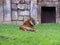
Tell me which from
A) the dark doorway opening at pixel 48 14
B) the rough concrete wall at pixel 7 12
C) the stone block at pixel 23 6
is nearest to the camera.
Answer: the rough concrete wall at pixel 7 12

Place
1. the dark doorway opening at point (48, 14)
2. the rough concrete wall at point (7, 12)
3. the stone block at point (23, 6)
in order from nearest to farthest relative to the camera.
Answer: the rough concrete wall at point (7, 12), the stone block at point (23, 6), the dark doorway opening at point (48, 14)

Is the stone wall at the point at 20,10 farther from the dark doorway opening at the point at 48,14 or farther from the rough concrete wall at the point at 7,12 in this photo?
the dark doorway opening at the point at 48,14

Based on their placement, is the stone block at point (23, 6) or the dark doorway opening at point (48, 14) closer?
the stone block at point (23, 6)

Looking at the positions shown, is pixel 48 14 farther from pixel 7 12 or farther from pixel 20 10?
pixel 7 12

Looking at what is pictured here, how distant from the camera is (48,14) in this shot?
16812 mm

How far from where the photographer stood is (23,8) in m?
16.0

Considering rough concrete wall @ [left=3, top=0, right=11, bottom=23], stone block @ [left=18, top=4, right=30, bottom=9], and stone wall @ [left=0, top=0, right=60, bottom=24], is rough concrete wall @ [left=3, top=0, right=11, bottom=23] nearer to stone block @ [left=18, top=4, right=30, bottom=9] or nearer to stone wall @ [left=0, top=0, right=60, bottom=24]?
stone wall @ [left=0, top=0, right=60, bottom=24]

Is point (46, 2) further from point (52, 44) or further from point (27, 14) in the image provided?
point (52, 44)

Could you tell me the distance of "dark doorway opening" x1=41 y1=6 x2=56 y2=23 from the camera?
1664cm

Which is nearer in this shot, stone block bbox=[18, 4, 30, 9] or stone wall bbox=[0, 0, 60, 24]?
stone wall bbox=[0, 0, 60, 24]

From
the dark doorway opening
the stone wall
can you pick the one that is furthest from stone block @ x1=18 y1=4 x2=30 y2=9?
the dark doorway opening

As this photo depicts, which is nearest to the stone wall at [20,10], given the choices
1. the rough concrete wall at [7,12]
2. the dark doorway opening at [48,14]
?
the rough concrete wall at [7,12]

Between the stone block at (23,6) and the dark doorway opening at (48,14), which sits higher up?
the stone block at (23,6)

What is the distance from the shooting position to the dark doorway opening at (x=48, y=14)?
16.6 m
